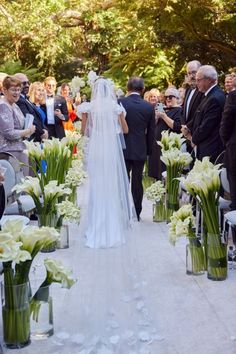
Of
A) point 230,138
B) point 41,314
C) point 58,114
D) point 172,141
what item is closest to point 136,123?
point 172,141

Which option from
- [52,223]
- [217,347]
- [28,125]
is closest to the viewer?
[217,347]

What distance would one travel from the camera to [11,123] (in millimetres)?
6328

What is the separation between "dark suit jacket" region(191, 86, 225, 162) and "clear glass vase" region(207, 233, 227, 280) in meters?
1.95

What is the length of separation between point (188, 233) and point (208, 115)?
196cm

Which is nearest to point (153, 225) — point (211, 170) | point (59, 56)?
point (211, 170)

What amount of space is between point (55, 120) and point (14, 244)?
6679mm

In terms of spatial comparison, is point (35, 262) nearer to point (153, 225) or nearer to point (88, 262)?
point (88, 262)

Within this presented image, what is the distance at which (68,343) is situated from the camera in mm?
3410

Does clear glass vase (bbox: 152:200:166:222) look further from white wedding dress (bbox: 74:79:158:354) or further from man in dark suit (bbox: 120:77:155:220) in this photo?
white wedding dress (bbox: 74:79:158:354)

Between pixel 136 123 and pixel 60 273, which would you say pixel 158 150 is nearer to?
pixel 136 123

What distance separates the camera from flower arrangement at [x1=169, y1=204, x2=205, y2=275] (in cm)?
457

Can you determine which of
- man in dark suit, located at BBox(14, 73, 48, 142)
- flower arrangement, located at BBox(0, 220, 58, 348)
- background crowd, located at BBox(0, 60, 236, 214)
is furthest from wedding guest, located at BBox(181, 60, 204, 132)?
flower arrangement, located at BBox(0, 220, 58, 348)

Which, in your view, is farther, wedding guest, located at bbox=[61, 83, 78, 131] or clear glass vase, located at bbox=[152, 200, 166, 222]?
wedding guest, located at bbox=[61, 83, 78, 131]

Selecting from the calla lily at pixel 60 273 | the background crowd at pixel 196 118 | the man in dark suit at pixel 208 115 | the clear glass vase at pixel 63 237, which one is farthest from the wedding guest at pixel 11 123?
the calla lily at pixel 60 273
